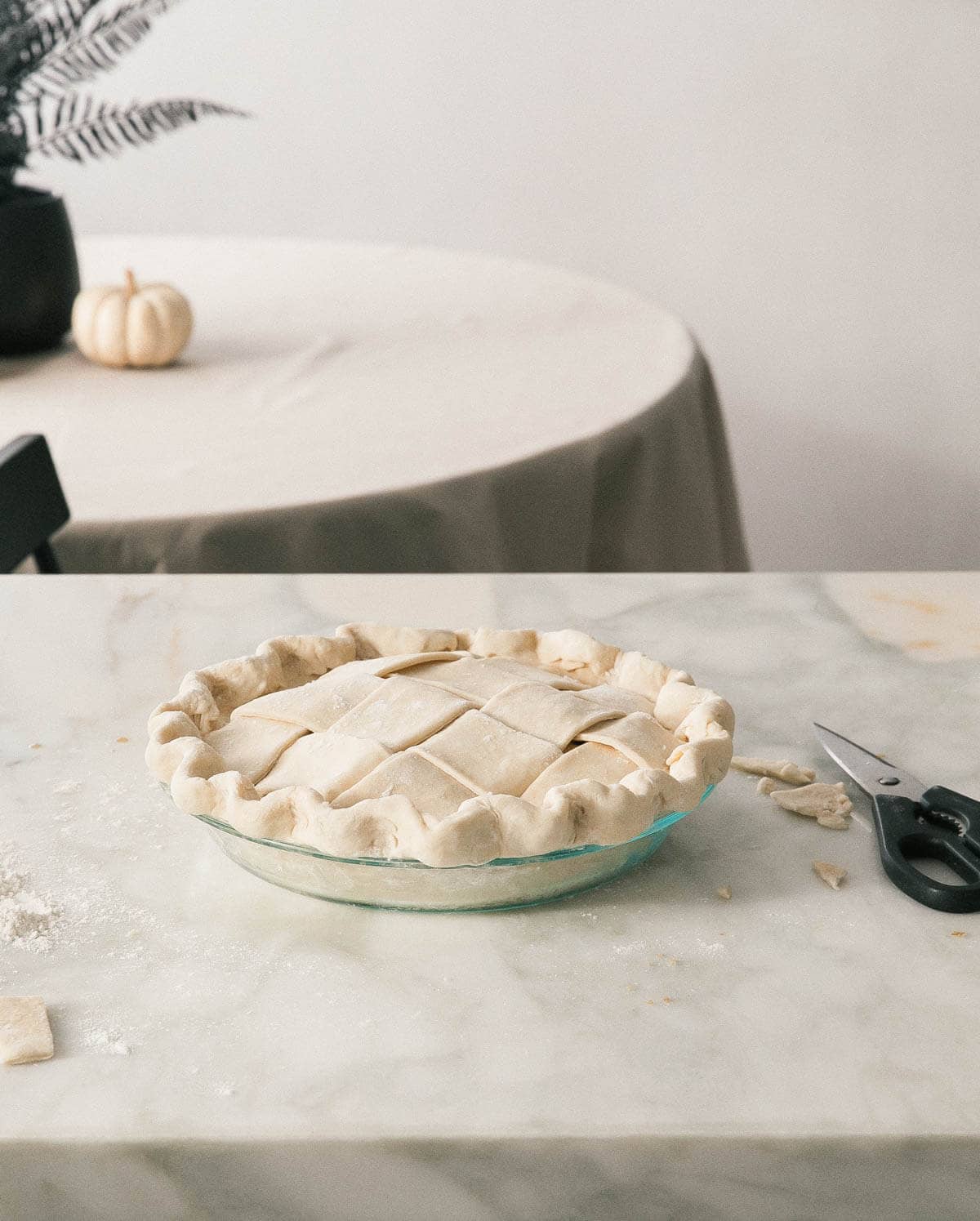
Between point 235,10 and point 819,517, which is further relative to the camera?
point 819,517

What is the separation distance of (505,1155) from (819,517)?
3.69 metres

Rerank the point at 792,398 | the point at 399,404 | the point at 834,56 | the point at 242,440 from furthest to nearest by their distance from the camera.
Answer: the point at 792,398 < the point at 834,56 < the point at 399,404 < the point at 242,440

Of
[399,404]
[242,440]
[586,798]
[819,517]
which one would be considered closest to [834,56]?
[819,517]

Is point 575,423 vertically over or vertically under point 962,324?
over

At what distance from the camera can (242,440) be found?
5.60ft

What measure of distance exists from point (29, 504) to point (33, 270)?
990 millimetres

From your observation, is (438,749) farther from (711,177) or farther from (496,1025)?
(711,177)

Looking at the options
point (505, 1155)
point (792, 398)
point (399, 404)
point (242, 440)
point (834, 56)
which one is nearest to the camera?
point (505, 1155)

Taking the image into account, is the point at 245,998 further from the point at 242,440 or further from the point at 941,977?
the point at 242,440

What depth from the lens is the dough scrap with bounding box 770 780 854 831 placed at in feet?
2.28

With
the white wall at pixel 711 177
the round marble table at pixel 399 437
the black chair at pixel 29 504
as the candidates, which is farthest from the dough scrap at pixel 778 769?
the white wall at pixel 711 177

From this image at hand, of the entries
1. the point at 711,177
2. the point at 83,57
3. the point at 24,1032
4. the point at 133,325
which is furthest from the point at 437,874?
the point at 711,177

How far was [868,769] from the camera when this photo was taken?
724 millimetres

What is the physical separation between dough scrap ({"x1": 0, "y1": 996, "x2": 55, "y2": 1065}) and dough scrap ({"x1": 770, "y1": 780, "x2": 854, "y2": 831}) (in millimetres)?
376
